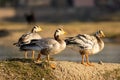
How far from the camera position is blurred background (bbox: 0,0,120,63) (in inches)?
1689

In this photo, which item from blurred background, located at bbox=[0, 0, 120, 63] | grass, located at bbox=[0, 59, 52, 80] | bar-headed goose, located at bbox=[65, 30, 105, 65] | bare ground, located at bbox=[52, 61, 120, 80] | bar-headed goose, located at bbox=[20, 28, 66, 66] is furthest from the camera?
blurred background, located at bbox=[0, 0, 120, 63]

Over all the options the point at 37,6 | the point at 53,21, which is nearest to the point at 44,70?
the point at 53,21

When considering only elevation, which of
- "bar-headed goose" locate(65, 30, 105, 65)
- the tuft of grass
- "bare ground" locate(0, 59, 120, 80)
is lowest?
the tuft of grass

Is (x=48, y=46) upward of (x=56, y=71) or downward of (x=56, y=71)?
upward

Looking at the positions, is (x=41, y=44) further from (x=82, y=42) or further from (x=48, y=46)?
(x=82, y=42)

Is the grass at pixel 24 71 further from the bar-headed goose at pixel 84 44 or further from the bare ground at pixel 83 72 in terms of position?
the bar-headed goose at pixel 84 44

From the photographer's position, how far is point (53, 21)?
54.6 meters

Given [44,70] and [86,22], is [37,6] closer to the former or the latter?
[86,22]

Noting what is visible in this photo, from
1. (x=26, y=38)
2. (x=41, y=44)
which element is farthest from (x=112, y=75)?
(x=26, y=38)

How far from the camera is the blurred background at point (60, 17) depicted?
42906mm

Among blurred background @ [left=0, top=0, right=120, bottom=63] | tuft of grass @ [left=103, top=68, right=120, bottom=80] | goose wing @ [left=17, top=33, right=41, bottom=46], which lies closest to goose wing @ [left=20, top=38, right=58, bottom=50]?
goose wing @ [left=17, top=33, right=41, bottom=46]

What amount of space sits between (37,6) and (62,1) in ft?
8.87

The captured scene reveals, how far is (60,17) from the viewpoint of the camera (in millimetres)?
57781

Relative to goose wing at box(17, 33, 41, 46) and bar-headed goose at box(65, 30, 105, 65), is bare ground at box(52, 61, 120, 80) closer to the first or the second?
bar-headed goose at box(65, 30, 105, 65)
